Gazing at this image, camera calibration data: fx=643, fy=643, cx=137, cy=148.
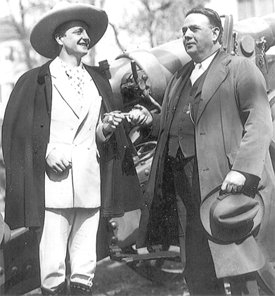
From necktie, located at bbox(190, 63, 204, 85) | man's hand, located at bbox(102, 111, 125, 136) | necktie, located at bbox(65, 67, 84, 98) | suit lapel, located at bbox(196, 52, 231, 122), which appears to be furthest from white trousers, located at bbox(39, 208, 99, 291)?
necktie, located at bbox(190, 63, 204, 85)

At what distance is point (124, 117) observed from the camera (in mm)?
3730

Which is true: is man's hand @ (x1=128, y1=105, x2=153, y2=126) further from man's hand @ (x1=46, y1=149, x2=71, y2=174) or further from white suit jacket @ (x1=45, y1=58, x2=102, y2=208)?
man's hand @ (x1=46, y1=149, x2=71, y2=174)

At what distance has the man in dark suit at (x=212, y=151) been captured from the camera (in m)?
3.75

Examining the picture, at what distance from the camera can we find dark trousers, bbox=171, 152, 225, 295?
3.96 m

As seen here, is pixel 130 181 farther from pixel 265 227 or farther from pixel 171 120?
pixel 265 227

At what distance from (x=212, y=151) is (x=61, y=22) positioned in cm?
117

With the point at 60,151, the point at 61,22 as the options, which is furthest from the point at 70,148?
the point at 61,22

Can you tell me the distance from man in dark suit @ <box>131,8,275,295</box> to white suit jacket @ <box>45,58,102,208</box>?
340 millimetres

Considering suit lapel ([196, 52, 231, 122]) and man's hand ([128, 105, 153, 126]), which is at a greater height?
suit lapel ([196, 52, 231, 122])

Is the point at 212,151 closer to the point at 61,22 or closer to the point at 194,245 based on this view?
the point at 194,245

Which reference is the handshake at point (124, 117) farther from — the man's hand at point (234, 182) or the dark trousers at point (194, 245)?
the man's hand at point (234, 182)

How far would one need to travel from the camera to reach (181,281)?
6113 mm

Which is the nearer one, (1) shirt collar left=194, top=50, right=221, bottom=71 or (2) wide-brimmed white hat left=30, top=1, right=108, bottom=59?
(2) wide-brimmed white hat left=30, top=1, right=108, bottom=59

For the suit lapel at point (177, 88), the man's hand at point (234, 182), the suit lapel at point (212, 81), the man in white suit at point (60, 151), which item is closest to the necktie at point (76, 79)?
the man in white suit at point (60, 151)
